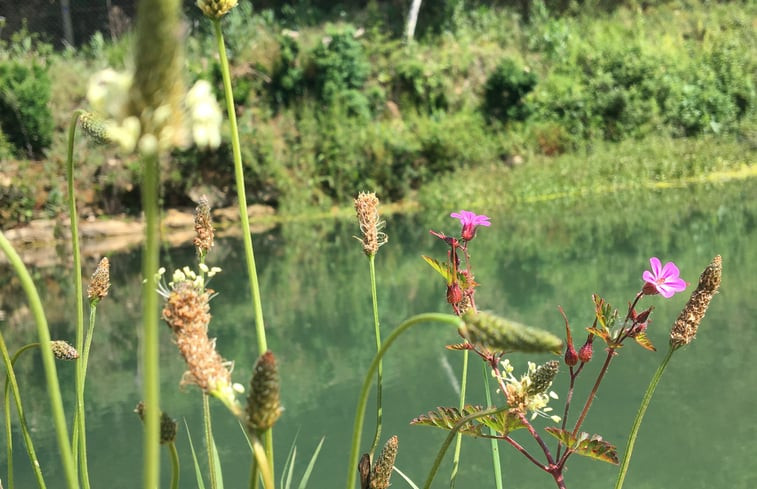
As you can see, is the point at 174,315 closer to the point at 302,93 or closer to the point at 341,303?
the point at 341,303

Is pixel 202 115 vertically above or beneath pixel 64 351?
above

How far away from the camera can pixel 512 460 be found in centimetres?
138

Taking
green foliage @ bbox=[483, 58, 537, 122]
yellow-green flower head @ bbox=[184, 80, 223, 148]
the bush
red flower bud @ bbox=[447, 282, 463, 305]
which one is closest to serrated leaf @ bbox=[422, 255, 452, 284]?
red flower bud @ bbox=[447, 282, 463, 305]

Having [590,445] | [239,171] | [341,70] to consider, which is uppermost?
[341,70]

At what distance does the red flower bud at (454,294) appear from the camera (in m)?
0.64

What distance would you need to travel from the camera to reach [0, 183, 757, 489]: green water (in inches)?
55.6

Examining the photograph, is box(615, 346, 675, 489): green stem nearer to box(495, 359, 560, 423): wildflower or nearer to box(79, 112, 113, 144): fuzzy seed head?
box(495, 359, 560, 423): wildflower

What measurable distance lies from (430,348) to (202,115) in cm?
197

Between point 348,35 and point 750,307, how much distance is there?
17.7ft

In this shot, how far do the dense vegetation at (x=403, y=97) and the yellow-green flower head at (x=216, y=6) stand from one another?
515cm

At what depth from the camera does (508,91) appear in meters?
7.05

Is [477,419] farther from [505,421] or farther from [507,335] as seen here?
[507,335]

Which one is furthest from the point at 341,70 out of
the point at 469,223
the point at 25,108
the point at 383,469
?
the point at 383,469

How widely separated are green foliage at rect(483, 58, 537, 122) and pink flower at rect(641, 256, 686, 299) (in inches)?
255
